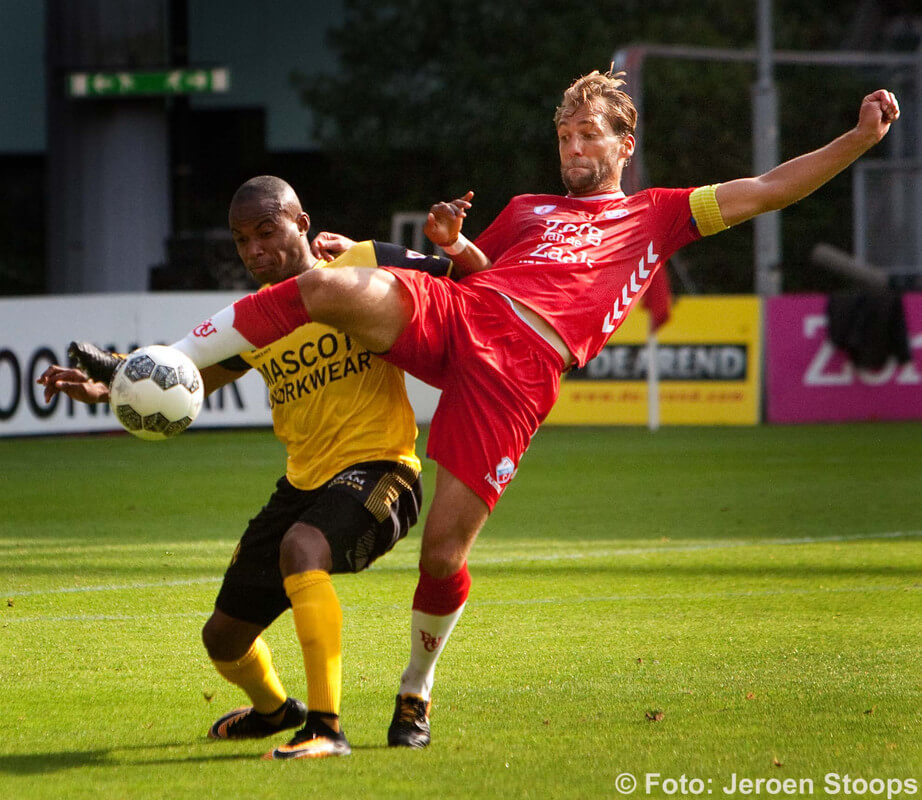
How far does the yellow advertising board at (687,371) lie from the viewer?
18.4m

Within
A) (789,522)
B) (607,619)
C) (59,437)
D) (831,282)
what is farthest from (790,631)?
(831,282)

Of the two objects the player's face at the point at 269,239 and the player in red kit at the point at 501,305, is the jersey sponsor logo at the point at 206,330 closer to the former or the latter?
the player in red kit at the point at 501,305

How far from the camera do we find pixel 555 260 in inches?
199

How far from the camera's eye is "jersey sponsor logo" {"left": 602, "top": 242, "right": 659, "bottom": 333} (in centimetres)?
511

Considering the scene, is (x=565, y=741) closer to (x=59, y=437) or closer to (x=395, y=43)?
(x=59, y=437)

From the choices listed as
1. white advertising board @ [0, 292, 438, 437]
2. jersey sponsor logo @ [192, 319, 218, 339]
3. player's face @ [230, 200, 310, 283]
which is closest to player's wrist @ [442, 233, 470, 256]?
player's face @ [230, 200, 310, 283]

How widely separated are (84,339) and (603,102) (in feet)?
38.6

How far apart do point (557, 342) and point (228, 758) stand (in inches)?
64.9

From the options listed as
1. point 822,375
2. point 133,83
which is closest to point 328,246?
point 822,375

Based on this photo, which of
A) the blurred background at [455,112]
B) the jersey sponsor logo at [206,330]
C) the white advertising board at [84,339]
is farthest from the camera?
the blurred background at [455,112]

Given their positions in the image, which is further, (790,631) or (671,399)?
(671,399)

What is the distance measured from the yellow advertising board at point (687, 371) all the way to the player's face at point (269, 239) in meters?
13.4

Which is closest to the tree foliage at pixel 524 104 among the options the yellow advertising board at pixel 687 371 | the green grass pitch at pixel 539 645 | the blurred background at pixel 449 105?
the blurred background at pixel 449 105

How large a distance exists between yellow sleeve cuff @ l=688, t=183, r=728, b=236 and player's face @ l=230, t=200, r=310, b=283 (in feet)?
4.27
